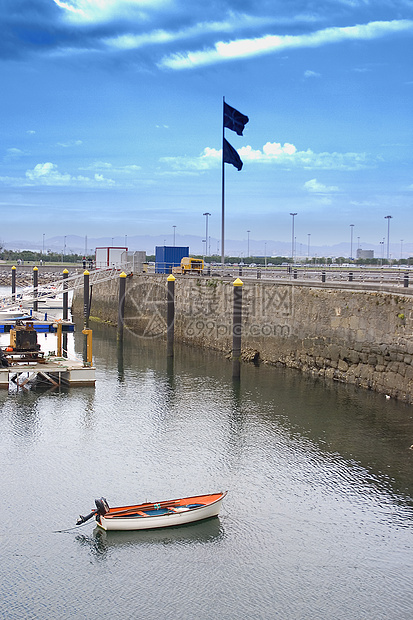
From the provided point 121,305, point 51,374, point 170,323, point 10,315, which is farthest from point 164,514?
point 10,315

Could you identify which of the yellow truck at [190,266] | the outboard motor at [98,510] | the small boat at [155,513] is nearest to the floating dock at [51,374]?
the small boat at [155,513]

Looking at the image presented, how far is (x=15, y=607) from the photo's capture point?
47.9 feet

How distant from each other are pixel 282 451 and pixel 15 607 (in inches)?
452

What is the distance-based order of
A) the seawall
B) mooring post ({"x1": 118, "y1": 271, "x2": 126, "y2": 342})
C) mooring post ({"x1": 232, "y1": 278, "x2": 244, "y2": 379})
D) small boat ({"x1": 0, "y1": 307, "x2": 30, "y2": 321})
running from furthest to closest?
small boat ({"x1": 0, "y1": 307, "x2": 30, "y2": 321}) < mooring post ({"x1": 118, "y1": 271, "x2": 126, "y2": 342}) < mooring post ({"x1": 232, "y1": 278, "x2": 244, "y2": 379}) < the seawall

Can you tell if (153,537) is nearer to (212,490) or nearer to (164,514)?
(164,514)

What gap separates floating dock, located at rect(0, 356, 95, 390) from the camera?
31.8 metres

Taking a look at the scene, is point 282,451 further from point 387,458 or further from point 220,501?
A: point 220,501

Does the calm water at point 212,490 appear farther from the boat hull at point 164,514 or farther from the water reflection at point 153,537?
the boat hull at point 164,514

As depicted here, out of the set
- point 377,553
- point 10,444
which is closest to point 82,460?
point 10,444

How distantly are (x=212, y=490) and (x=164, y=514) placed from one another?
289 cm

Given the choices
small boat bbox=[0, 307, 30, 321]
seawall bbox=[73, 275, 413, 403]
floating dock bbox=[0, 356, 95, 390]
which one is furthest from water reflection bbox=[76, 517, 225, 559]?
small boat bbox=[0, 307, 30, 321]

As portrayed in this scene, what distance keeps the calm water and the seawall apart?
65.8 inches

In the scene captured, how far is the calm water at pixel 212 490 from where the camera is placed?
15164 mm

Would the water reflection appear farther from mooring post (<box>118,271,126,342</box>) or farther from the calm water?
mooring post (<box>118,271,126,342</box>)
